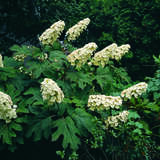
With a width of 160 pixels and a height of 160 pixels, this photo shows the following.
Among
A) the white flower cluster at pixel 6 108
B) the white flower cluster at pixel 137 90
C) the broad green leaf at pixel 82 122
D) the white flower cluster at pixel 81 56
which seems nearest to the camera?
the white flower cluster at pixel 6 108

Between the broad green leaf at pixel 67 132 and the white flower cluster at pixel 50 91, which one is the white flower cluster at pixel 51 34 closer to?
the white flower cluster at pixel 50 91

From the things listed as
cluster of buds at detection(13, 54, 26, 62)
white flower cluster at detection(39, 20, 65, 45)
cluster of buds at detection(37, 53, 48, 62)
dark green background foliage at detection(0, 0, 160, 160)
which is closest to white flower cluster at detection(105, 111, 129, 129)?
dark green background foliage at detection(0, 0, 160, 160)

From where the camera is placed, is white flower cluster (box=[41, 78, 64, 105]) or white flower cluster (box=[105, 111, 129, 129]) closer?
white flower cluster (box=[41, 78, 64, 105])

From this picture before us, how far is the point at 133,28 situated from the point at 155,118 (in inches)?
116

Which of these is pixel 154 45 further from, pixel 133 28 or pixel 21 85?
pixel 21 85

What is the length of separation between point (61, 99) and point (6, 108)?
514 millimetres

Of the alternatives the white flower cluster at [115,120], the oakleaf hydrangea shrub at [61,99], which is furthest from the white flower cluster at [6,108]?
the white flower cluster at [115,120]

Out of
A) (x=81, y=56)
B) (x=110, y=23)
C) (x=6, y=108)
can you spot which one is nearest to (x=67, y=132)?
(x=6, y=108)

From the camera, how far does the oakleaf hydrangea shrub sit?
2.22 metres

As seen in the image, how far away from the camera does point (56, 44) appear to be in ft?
10.3

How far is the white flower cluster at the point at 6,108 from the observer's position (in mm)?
2041

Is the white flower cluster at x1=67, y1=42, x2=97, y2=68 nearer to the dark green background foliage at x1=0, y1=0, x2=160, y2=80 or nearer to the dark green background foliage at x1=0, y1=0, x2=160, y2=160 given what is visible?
the dark green background foliage at x1=0, y1=0, x2=160, y2=160

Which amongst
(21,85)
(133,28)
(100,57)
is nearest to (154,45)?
→ (133,28)

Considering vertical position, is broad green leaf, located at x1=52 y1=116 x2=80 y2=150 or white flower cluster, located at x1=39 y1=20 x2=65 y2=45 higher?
white flower cluster, located at x1=39 y1=20 x2=65 y2=45
